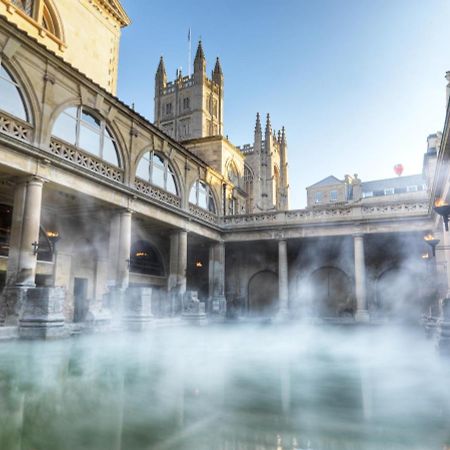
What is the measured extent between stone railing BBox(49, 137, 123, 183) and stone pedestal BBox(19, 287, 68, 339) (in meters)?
5.09

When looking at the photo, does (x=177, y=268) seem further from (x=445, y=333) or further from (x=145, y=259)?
(x=445, y=333)

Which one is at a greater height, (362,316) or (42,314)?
(42,314)

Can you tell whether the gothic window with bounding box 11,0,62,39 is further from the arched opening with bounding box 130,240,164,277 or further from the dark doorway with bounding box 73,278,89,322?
the dark doorway with bounding box 73,278,89,322

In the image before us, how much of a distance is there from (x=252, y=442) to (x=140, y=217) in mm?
15605

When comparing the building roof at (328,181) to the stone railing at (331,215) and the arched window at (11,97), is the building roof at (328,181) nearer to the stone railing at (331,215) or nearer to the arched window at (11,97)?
the stone railing at (331,215)

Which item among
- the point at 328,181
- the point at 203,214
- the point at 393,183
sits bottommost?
the point at 203,214

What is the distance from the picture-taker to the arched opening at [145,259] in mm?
21864

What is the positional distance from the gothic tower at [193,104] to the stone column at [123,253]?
4216 cm

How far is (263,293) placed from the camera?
27.1 m

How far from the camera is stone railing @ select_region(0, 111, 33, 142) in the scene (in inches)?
456

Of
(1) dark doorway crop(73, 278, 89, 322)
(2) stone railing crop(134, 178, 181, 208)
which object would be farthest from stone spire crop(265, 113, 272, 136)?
(1) dark doorway crop(73, 278, 89, 322)

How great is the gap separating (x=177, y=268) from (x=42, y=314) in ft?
33.0

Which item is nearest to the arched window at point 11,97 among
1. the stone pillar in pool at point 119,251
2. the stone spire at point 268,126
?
the stone pillar in pool at point 119,251

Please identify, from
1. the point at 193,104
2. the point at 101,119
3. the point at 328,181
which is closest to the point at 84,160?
the point at 101,119
